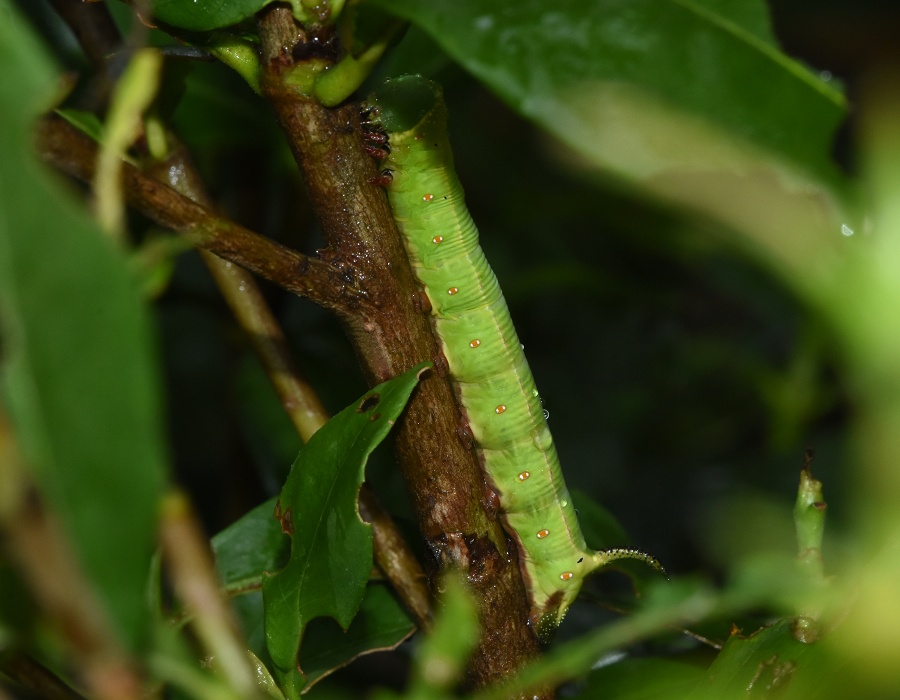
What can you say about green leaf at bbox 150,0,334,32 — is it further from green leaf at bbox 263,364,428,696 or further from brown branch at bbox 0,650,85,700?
brown branch at bbox 0,650,85,700

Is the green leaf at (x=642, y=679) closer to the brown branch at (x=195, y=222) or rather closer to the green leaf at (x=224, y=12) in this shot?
the brown branch at (x=195, y=222)

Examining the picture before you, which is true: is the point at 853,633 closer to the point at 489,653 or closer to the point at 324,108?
the point at 489,653

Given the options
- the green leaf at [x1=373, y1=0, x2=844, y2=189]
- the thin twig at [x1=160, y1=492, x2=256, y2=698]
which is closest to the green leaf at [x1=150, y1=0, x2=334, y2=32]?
the green leaf at [x1=373, y1=0, x2=844, y2=189]

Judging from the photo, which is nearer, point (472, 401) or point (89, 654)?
point (89, 654)

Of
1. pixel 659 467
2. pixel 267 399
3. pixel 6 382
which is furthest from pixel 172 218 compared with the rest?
pixel 659 467

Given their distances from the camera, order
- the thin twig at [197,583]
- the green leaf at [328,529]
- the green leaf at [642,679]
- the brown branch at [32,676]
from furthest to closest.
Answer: the green leaf at [642,679], the brown branch at [32,676], the green leaf at [328,529], the thin twig at [197,583]

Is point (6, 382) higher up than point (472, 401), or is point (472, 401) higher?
point (6, 382)

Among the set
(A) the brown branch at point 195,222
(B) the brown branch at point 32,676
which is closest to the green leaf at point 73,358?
(A) the brown branch at point 195,222
